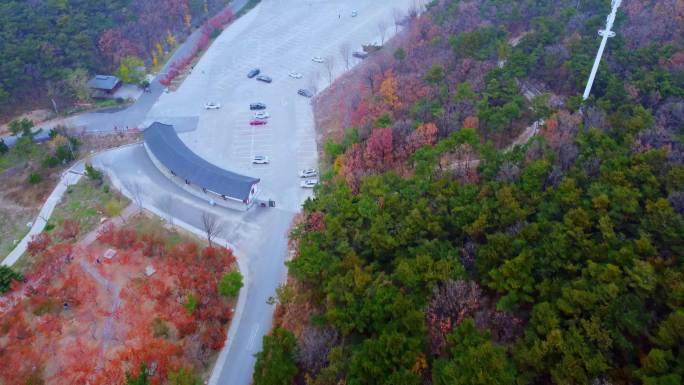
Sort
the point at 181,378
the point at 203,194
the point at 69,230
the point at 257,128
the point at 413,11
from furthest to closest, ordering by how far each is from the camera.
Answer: the point at 413,11 < the point at 257,128 < the point at 203,194 < the point at 69,230 < the point at 181,378

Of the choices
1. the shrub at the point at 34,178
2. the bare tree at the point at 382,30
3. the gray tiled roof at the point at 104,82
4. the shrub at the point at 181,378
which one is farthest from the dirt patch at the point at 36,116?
the shrub at the point at 181,378

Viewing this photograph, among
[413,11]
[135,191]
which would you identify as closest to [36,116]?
[135,191]

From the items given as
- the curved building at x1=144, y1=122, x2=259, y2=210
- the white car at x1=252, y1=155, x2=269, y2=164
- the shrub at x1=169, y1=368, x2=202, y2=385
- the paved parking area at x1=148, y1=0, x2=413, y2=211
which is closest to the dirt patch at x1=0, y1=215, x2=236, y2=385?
the shrub at x1=169, y1=368, x2=202, y2=385

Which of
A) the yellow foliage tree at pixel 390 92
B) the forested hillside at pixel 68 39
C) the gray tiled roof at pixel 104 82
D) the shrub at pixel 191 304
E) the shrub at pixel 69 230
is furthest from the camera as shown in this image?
the gray tiled roof at pixel 104 82

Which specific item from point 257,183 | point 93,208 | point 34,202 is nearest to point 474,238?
point 257,183

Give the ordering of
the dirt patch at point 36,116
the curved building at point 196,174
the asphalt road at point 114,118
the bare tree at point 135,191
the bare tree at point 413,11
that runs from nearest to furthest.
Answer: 1. the curved building at point 196,174
2. the bare tree at point 135,191
3. the asphalt road at point 114,118
4. the dirt patch at point 36,116
5. the bare tree at point 413,11

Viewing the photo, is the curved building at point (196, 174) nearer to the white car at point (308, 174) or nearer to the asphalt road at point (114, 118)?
the white car at point (308, 174)

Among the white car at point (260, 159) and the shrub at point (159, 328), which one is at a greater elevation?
the white car at point (260, 159)

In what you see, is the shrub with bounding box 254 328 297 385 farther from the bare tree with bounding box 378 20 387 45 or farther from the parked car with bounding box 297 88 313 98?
the bare tree with bounding box 378 20 387 45

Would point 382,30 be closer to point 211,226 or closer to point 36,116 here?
point 211,226
